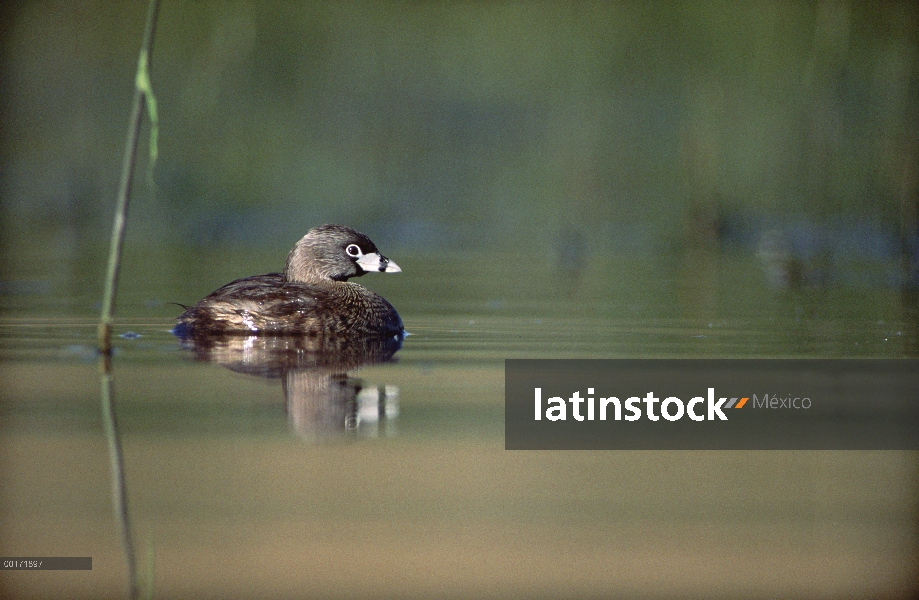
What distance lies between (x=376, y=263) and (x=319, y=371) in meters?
2.53

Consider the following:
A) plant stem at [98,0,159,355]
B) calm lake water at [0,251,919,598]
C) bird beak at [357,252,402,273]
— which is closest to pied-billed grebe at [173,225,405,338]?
bird beak at [357,252,402,273]

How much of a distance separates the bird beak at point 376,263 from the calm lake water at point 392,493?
1.76 metres

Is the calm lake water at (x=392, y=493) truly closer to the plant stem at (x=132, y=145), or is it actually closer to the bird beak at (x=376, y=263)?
the plant stem at (x=132, y=145)

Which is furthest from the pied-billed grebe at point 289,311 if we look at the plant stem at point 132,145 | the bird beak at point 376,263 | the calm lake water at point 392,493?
the plant stem at point 132,145

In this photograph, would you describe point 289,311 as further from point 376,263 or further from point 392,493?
point 392,493

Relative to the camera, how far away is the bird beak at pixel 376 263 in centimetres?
930

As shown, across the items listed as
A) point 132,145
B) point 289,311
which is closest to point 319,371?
point 132,145

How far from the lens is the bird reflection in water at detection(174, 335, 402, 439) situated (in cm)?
548

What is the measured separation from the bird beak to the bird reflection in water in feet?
2.36

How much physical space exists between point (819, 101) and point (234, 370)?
25.6 feet

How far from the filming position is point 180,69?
18.6m

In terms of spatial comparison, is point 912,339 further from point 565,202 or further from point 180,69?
point 180,69

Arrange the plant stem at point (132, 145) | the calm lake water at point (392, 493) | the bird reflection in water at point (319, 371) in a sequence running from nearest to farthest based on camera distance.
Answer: the calm lake water at point (392, 493), the bird reflection in water at point (319, 371), the plant stem at point (132, 145)

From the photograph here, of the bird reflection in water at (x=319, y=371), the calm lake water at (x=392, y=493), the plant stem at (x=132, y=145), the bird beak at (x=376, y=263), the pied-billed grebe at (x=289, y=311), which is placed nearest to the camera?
the calm lake water at (x=392, y=493)
